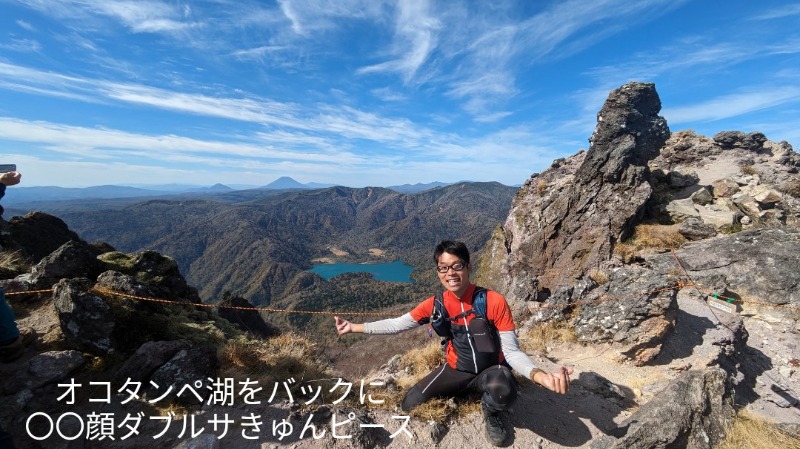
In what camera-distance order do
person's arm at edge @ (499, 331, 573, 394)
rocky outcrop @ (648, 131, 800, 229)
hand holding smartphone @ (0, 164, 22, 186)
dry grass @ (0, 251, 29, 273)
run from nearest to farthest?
person's arm at edge @ (499, 331, 573, 394) → hand holding smartphone @ (0, 164, 22, 186) → dry grass @ (0, 251, 29, 273) → rocky outcrop @ (648, 131, 800, 229)

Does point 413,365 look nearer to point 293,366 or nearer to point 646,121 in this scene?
point 293,366

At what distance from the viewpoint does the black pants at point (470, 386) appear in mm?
4402

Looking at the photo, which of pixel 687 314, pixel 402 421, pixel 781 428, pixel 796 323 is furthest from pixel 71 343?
pixel 796 323

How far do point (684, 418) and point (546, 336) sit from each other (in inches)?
201

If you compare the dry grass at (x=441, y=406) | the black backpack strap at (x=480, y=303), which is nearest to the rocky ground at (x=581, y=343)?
the dry grass at (x=441, y=406)

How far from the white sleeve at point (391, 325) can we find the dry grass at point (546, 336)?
5032 mm

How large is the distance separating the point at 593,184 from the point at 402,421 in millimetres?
19722

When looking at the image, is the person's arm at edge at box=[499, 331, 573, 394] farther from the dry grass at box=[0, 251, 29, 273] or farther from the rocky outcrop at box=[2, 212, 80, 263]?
the rocky outcrop at box=[2, 212, 80, 263]

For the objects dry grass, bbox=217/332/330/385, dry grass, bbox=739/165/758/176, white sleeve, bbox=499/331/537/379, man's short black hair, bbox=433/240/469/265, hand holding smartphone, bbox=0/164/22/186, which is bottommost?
dry grass, bbox=217/332/330/385

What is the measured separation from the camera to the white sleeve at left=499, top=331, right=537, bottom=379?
13.4 ft

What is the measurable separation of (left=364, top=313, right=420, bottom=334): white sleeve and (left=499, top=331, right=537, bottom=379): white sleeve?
1403 mm

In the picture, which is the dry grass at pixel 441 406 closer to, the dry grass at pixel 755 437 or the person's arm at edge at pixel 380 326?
the person's arm at edge at pixel 380 326

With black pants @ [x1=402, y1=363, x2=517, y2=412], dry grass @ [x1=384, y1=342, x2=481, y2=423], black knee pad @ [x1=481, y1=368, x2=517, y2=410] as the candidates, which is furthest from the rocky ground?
black knee pad @ [x1=481, y1=368, x2=517, y2=410]

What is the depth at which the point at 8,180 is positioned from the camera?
4.88 metres
